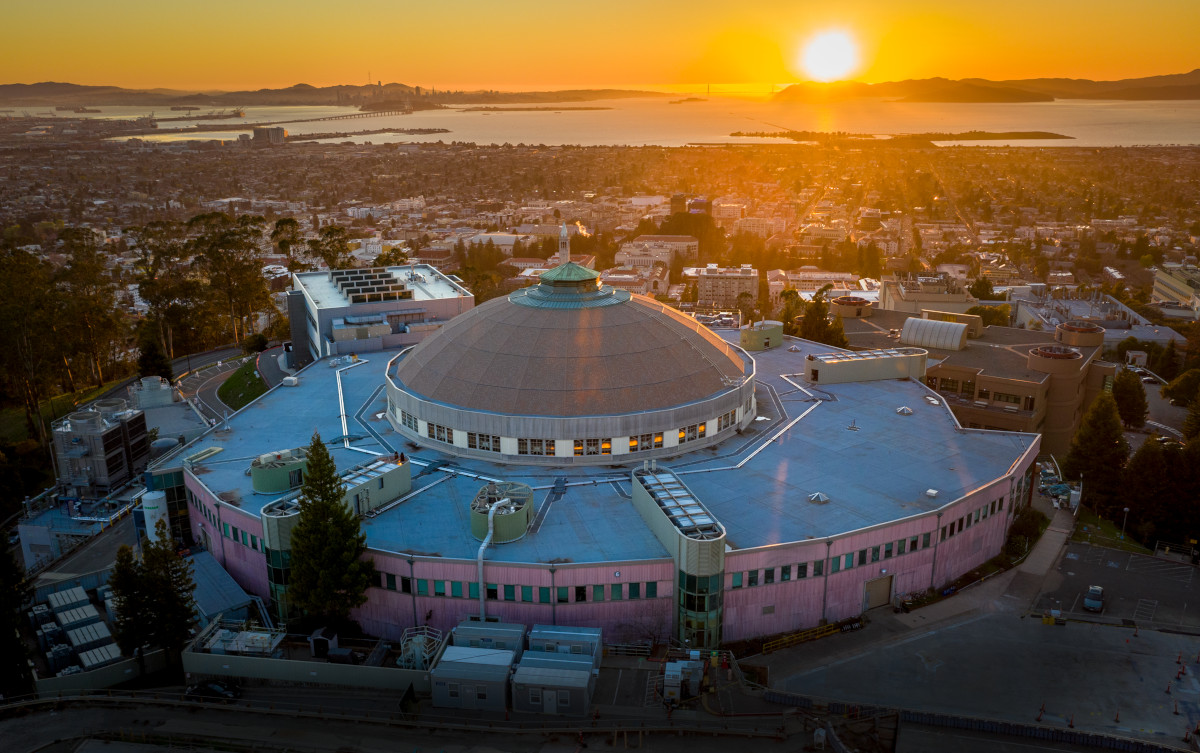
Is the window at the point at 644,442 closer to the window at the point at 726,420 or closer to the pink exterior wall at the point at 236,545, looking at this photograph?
the window at the point at 726,420

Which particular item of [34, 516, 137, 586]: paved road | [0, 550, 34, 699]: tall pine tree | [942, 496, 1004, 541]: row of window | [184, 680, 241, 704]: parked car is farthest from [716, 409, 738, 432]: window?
[0, 550, 34, 699]: tall pine tree

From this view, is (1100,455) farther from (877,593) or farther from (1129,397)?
(877,593)

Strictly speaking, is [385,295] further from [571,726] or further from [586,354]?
[571,726]

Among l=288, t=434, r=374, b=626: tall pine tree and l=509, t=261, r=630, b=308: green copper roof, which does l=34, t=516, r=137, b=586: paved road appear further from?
l=509, t=261, r=630, b=308: green copper roof

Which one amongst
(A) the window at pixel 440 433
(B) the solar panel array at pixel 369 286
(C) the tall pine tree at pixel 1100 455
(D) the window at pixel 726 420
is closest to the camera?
(A) the window at pixel 440 433

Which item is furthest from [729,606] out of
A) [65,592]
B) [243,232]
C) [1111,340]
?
[1111,340]

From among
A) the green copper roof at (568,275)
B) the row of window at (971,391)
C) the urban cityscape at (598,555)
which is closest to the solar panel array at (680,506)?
the urban cityscape at (598,555)
